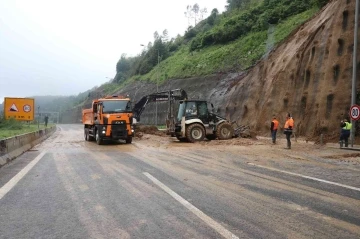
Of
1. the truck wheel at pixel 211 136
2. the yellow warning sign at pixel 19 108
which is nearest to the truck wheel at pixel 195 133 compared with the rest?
the truck wheel at pixel 211 136

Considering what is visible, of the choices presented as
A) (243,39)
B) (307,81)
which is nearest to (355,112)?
(307,81)

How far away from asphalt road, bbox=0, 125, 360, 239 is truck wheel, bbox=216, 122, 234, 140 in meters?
12.9

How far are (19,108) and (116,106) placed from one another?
21074mm

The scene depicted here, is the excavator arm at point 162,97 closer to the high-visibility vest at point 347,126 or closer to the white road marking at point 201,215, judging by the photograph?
the high-visibility vest at point 347,126

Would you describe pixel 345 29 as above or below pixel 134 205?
above

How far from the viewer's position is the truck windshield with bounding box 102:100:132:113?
2273 cm

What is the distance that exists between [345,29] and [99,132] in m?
17.0

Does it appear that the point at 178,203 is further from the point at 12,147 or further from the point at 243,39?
the point at 243,39

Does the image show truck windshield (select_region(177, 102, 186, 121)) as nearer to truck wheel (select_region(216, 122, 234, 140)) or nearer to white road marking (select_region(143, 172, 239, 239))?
truck wheel (select_region(216, 122, 234, 140))

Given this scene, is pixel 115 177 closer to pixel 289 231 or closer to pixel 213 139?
pixel 289 231

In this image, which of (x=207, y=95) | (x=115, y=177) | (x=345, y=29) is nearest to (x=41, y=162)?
(x=115, y=177)

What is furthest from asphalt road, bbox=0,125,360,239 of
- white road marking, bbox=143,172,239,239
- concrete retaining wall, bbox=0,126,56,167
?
concrete retaining wall, bbox=0,126,56,167

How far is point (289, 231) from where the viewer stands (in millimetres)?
5262

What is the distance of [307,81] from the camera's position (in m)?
26.7
